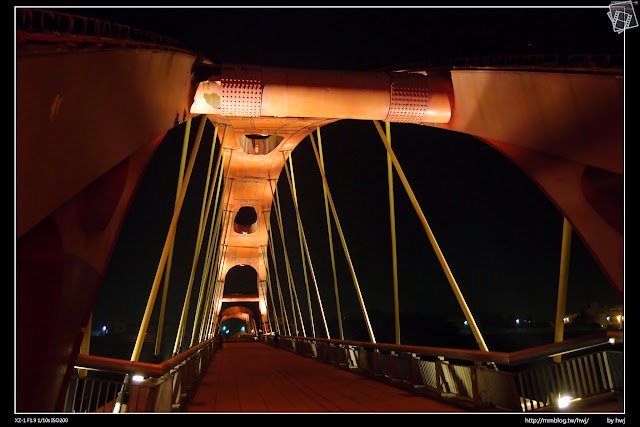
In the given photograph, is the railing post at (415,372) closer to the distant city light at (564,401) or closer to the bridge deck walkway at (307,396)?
the bridge deck walkway at (307,396)

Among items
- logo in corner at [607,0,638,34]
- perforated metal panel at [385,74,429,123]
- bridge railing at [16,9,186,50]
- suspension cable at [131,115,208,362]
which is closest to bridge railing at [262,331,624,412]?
logo in corner at [607,0,638,34]

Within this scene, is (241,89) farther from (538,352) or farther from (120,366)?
(538,352)

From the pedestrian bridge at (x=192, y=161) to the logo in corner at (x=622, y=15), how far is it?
1134 mm

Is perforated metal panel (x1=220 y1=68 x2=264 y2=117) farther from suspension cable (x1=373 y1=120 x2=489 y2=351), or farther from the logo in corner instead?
the logo in corner

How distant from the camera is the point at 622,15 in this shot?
17.3 ft

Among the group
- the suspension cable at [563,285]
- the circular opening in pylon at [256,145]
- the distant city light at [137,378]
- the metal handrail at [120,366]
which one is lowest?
the distant city light at [137,378]

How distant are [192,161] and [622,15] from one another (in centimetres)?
749

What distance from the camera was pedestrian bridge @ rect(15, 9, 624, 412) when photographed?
165 inches

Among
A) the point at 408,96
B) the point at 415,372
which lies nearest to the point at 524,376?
the point at 415,372

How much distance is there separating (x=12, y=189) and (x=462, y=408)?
18.2ft

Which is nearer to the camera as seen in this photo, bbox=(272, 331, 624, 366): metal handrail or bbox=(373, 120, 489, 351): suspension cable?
bbox=(272, 331, 624, 366): metal handrail

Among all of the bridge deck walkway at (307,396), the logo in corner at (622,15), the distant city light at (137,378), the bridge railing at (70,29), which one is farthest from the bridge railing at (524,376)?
the bridge railing at (70,29)

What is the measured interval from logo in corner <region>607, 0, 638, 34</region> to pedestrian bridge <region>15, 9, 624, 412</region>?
44.6 inches

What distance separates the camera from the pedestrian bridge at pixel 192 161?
4.18 metres
